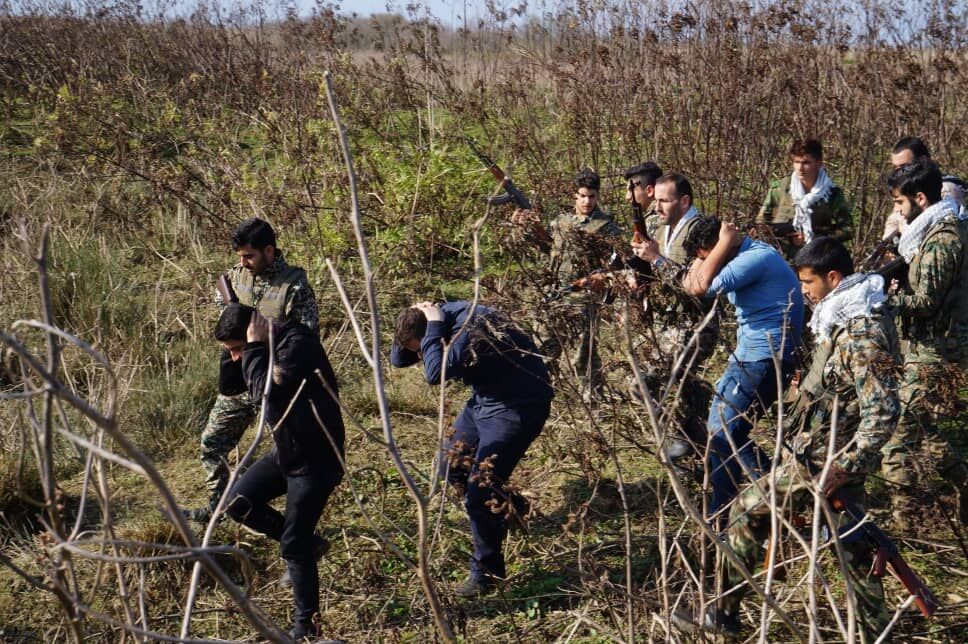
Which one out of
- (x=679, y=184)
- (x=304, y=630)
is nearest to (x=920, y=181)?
(x=679, y=184)

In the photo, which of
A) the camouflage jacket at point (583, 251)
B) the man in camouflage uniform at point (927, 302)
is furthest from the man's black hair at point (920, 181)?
the camouflage jacket at point (583, 251)

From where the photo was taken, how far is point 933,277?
4473 millimetres

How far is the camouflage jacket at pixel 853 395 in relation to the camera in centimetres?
314

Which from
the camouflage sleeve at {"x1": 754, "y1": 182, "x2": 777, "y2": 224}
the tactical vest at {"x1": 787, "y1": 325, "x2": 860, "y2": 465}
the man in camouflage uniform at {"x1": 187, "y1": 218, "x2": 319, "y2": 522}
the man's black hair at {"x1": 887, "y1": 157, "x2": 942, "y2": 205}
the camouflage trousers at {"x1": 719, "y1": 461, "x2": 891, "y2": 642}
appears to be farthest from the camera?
the camouflage sleeve at {"x1": 754, "y1": 182, "x2": 777, "y2": 224}

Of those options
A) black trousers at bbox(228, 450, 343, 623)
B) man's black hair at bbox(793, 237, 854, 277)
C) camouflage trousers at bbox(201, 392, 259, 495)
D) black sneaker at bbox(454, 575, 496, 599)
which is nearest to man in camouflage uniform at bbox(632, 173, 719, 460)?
man's black hair at bbox(793, 237, 854, 277)

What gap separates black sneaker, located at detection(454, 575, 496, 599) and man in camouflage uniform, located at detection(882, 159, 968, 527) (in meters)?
1.89

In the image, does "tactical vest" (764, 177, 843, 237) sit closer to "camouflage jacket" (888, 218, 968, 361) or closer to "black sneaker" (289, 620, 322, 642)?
"camouflage jacket" (888, 218, 968, 361)

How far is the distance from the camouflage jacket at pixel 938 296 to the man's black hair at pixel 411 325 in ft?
7.21

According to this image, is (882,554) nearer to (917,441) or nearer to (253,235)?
(917,441)

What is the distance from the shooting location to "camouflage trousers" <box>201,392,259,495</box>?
4945mm

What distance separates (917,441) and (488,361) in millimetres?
1991

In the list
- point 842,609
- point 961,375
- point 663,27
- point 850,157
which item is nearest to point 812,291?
point 961,375

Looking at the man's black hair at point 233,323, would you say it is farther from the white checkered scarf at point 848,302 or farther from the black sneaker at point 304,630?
the white checkered scarf at point 848,302

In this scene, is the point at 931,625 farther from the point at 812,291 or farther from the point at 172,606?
the point at 172,606
